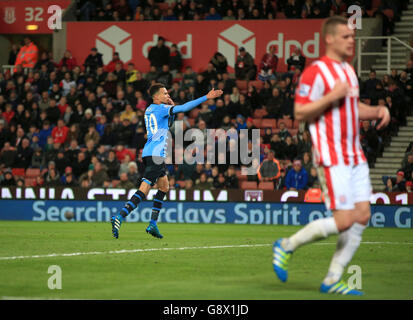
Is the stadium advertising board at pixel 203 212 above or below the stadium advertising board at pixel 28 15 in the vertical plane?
below

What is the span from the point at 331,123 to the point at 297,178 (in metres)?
12.4

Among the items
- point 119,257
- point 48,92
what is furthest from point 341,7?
point 119,257

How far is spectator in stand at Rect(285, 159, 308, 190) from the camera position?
1934 centimetres

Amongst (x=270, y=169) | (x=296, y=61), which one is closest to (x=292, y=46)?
(x=296, y=61)

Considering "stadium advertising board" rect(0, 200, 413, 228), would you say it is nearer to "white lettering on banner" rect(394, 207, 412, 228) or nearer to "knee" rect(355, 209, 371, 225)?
"white lettering on banner" rect(394, 207, 412, 228)

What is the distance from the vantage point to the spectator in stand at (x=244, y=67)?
947 inches

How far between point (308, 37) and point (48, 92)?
817 centimetres

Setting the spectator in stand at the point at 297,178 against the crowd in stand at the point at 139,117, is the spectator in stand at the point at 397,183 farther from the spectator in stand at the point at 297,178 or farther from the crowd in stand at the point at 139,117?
the spectator in stand at the point at 297,178

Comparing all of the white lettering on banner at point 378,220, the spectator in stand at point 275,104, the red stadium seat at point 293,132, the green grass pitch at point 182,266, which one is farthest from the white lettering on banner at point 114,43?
the green grass pitch at point 182,266

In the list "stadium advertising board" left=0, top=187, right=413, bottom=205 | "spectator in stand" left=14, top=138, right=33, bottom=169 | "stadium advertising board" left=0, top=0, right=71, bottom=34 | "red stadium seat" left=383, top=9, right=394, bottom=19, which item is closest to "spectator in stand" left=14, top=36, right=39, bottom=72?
"stadium advertising board" left=0, top=0, right=71, bottom=34

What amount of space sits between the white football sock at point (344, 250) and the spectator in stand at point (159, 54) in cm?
1857

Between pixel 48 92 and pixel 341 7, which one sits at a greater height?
pixel 341 7
